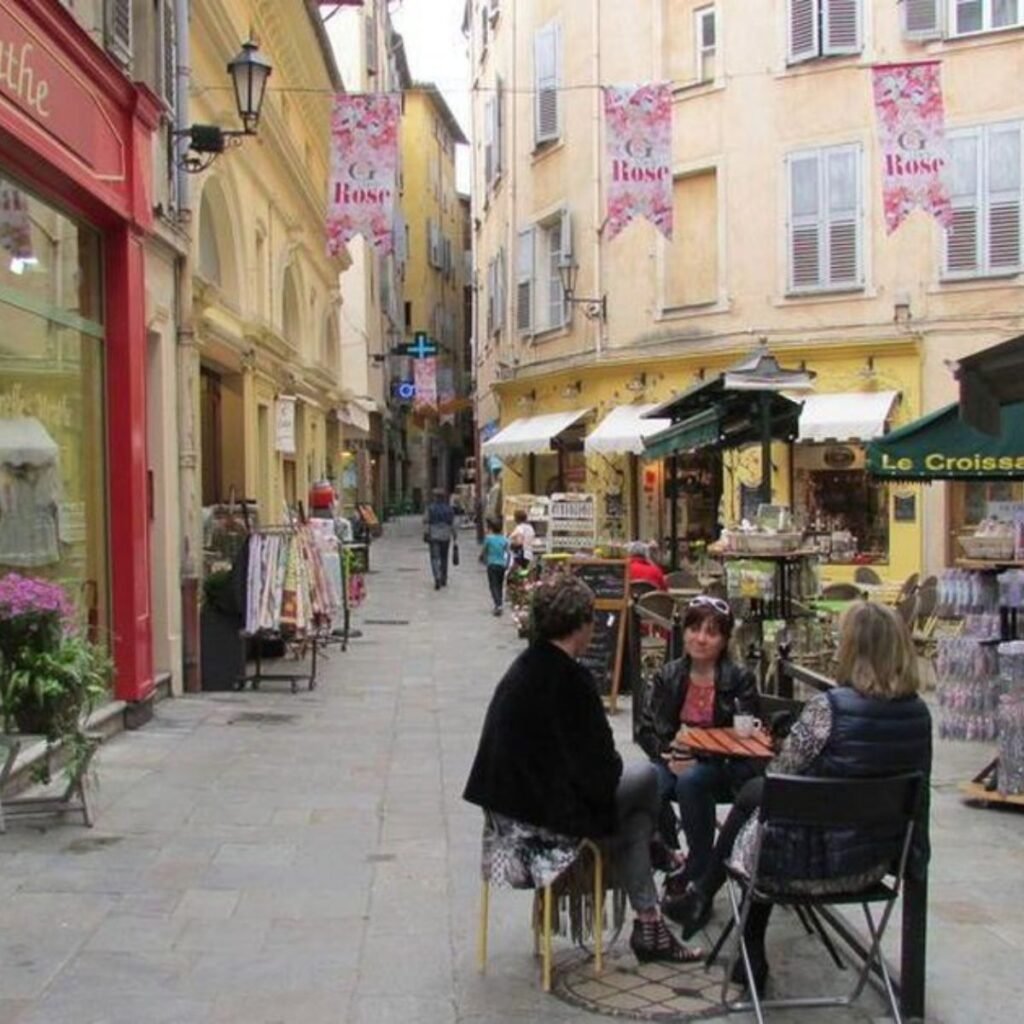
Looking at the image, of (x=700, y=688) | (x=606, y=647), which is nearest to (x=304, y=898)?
(x=700, y=688)

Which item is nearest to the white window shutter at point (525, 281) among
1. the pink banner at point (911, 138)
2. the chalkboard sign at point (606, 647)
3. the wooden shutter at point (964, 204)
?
the wooden shutter at point (964, 204)

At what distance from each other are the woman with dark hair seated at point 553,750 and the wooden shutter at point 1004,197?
49.5ft

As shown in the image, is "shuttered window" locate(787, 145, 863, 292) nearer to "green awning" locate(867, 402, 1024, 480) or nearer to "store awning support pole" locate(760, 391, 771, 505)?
"store awning support pole" locate(760, 391, 771, 505)

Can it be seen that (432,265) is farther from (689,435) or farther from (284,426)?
(689,435)

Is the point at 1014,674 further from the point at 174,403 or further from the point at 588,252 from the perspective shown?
the point at 588,252

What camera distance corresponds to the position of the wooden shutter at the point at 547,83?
2323cm

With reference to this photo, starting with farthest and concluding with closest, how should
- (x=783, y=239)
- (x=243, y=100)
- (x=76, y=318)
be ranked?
(x=783, y=239) < (x=243, y=100) < (x=76, y=318)

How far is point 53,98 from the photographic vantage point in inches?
304

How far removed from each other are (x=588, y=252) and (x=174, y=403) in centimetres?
1220

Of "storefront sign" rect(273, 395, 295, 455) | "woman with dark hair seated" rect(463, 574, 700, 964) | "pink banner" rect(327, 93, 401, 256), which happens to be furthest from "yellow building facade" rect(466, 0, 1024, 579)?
"woman with dark hair seated" rect(463, 574, 700, 964)

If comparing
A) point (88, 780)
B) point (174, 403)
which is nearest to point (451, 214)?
point (174, 403)

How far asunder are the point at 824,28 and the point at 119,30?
1236 cm

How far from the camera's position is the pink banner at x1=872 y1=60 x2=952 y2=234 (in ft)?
48.8

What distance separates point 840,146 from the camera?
737 inches
